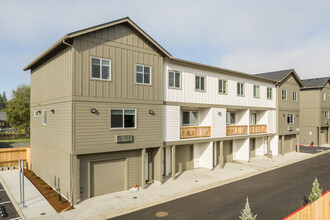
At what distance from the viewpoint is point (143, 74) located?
51.9 feet

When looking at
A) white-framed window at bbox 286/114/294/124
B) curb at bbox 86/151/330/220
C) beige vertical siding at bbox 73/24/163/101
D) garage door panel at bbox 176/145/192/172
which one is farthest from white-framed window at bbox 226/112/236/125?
beige vertical siding at bbox 73/24/163/101

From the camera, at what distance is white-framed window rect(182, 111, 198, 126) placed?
20656 millimetres

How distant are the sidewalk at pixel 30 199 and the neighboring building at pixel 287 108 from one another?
26403mm

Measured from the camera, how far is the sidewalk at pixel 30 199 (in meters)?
11.8

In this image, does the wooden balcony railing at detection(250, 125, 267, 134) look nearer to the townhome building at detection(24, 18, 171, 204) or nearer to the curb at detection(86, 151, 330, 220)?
the curb at detection(86, 151, 330, 220)

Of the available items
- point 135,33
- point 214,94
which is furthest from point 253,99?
point 135,33

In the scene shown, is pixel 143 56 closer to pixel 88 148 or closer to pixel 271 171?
pixel 88 148

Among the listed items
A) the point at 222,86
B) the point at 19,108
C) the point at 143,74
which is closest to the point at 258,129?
the point at 222,86

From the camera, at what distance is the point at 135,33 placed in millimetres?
15469

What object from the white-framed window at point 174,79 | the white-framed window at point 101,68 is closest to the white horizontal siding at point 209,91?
the white-framed window at point 174,79

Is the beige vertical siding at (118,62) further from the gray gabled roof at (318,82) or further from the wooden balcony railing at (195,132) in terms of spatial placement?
the gray gabled roof at (318,82)

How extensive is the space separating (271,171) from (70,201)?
17437 millimetres

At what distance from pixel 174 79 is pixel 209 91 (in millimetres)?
4324

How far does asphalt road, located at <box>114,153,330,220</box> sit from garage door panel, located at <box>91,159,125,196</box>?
3.42 metres
